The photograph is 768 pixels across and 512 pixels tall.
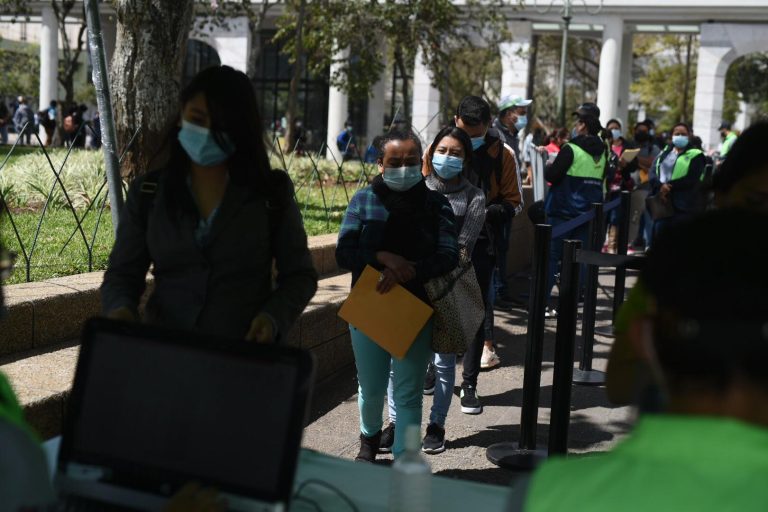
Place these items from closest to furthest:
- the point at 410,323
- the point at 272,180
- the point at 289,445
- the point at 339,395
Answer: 1. the point at 289,445
2. the point at 272,180
3. the point at 410,323
4. the point at 339,395

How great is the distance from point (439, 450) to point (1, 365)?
2.29 metres

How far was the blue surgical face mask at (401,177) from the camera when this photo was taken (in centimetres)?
455

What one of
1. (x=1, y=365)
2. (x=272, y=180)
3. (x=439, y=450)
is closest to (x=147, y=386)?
(x=272, y=180)

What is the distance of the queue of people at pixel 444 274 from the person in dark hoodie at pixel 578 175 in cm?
237

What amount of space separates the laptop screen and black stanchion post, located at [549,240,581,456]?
287 centimetres

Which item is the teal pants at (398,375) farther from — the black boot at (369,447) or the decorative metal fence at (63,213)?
the decorative metal fence at (63,213)

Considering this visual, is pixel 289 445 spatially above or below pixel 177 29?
below

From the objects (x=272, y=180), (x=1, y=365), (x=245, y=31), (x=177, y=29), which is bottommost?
(x=1, y=365)

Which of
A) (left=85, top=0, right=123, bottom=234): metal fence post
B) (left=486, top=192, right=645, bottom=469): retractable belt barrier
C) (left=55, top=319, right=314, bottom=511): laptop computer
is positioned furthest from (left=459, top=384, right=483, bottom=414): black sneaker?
(left=55, top=319, right=314, bottom=511): laptop computer

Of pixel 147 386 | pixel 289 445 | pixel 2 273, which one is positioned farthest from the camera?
pixel 2 273

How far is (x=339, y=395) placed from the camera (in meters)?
6.59

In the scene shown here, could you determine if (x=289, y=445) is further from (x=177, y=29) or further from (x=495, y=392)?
(x=177, y=29)

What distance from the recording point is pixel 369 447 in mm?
4871

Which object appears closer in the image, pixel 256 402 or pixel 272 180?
pixel 256 402
